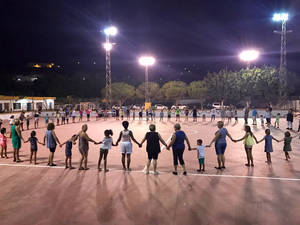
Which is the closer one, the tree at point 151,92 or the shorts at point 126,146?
the shorts at point 126,146

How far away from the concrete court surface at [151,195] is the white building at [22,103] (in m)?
32.6

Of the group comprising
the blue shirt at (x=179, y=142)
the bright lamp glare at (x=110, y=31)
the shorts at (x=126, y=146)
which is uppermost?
the bright lamp glare at (x=110, y=31)

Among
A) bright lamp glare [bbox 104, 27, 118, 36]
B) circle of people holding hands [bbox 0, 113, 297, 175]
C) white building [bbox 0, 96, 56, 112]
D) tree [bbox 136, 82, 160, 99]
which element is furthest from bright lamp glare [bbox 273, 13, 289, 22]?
white building [bbox 0, 96, 56, 112]

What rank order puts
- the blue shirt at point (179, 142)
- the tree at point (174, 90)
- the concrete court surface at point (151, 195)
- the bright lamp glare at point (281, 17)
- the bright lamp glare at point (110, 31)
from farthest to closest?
the tree at point (174, 90) → the bright lamp glare at point (281, 17) → the bright lamp glare at point (110, 31) → the blue shirt at point (179, 142) → the concrete court surface at point (151, 195)

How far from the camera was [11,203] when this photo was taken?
→ 562 centimetres

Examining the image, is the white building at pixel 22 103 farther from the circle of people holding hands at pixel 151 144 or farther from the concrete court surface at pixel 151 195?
the concrete court surface at pixel 151 195

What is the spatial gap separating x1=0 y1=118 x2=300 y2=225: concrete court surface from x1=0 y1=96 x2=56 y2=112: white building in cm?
3262

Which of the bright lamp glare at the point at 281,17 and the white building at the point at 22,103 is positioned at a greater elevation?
the bright lamp glare at the point at 281,17

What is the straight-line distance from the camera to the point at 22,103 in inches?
1603

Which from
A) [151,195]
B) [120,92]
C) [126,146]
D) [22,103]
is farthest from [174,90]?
[151,195]

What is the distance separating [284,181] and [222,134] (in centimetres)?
215

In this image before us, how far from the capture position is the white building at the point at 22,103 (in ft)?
121

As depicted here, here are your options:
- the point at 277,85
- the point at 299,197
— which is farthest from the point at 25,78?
the point at 299,197

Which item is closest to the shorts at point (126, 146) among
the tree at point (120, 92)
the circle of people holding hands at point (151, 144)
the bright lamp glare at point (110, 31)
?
the circle of people holding hands at point (151, 144)
